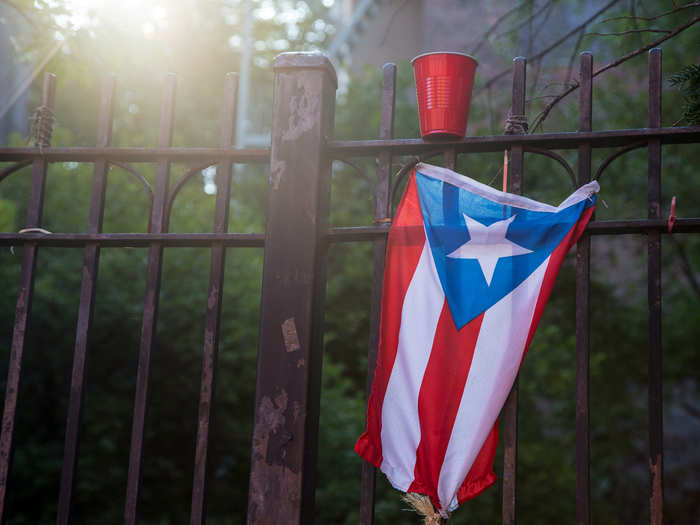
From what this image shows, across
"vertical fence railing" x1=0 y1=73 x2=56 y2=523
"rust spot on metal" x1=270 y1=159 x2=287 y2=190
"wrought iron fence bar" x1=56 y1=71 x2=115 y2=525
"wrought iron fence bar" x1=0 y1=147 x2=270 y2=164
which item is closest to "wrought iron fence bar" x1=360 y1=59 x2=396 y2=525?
"rust spot on metal" x1=270 y1=159 x2=287 y2=190

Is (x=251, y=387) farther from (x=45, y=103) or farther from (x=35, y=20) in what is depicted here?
(x=45, y=103)

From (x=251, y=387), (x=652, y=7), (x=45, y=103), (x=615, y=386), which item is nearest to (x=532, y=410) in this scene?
(x=615, y=386)

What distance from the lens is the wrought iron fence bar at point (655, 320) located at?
2082mm

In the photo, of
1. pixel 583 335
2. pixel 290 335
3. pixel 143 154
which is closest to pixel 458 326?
pixel 583 335

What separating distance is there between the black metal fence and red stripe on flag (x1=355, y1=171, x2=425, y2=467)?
5 centimetres

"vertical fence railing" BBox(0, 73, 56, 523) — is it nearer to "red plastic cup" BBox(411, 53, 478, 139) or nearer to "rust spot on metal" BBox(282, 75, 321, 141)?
"rust spot on metal" BBox(282, 75, 321, 141)

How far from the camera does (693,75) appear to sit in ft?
7.84

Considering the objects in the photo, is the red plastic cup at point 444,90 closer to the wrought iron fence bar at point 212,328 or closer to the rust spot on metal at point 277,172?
the rust spot on metal at point 277,172

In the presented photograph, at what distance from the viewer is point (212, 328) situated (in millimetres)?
2385

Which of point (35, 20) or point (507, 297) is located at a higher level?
point (35, 20)

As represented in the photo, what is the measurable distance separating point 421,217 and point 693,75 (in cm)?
104

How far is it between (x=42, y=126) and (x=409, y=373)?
5.46 feet

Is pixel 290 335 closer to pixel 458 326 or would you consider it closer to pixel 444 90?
pixel 458 326

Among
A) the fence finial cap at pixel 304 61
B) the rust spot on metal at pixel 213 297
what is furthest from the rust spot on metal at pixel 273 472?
the fence finial cap at pixel 304 61
